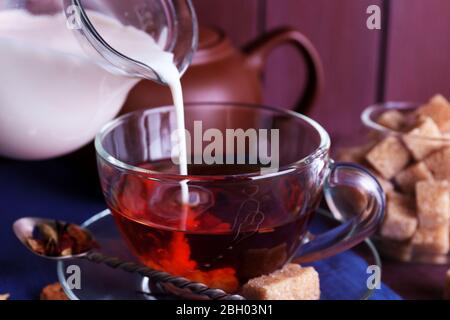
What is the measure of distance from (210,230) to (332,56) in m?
0.68

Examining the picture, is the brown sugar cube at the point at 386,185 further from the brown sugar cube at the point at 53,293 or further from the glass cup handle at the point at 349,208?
the brown sugar cube at the point at 53,293

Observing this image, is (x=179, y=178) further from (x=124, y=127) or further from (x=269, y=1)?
(x=269, y=1)

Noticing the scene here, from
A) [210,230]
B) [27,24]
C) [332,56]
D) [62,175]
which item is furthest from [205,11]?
[210,230]

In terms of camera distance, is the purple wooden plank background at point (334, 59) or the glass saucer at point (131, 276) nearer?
the glass saucer at point (131, 276)

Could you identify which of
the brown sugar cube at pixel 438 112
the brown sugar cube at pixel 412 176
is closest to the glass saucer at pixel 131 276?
the brown sugar cube at pixel 412 176

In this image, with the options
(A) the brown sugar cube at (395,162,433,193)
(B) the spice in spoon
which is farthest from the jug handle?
(B) the spice in spoon

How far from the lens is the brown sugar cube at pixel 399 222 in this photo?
92 centimetres

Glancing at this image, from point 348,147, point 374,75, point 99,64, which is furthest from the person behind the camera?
point 374,75

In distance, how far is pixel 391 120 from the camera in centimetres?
106

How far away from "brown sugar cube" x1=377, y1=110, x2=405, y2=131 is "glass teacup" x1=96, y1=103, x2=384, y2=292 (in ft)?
0.64

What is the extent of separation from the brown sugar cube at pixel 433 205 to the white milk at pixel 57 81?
30 cm

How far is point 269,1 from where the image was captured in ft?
4.26

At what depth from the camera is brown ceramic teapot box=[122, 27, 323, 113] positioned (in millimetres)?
1015
